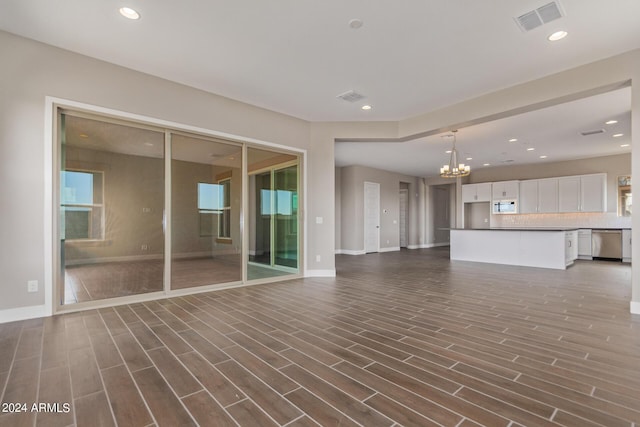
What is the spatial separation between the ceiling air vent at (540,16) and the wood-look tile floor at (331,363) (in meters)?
3.00

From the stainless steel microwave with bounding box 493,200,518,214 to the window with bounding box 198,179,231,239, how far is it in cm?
943

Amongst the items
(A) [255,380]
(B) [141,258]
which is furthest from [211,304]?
(A) [255,380]

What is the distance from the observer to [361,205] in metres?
10.1

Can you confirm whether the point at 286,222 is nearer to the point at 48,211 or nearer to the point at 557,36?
the point at 48,211

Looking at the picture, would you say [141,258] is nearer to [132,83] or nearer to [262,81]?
[132,83]

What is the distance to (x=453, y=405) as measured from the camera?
5.67 feet

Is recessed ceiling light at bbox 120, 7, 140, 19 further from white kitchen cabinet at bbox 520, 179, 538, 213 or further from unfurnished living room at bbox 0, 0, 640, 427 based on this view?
white kitchen cabinet at bbox 520, 179, 538, 213

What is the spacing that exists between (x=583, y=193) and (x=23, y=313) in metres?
12.4

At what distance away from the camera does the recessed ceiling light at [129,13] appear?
9.18 feet

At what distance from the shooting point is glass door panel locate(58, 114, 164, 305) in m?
3.58

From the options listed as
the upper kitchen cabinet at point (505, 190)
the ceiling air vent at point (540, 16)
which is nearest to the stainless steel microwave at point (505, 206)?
the upper kitchen cabinet at point (505, 190)

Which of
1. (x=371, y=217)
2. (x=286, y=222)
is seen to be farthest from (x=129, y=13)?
(x=371, y=217)

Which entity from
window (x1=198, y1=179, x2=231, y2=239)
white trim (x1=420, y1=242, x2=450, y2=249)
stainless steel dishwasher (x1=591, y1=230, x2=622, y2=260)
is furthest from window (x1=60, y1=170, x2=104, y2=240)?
stainless steel dishwasher (x1=591, y1=230, x2=622, y2=260)

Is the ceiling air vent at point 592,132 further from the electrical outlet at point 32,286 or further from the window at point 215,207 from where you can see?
the electrical outlet at point 32,286
